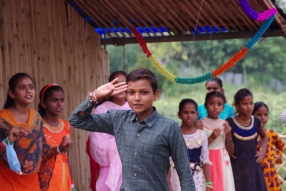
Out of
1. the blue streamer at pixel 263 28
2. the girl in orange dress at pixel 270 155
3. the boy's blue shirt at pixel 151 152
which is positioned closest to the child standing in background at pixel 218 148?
the girl in orange dress at pixel 270 155

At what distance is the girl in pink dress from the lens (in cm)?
597

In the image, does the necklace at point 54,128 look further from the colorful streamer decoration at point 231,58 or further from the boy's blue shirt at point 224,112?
the boy's blue shirt at point 224,112

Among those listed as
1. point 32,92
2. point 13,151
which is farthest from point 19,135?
point 32,92

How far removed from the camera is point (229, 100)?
20.4 m

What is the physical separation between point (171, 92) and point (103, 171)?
16.2 meters

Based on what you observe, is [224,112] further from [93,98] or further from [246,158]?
[93,98]

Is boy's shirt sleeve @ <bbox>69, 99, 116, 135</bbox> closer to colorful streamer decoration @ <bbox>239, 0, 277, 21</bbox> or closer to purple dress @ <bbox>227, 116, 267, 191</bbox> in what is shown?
colorful streamer decoration @ <bbox>239, 0, 277, 21</bbox>

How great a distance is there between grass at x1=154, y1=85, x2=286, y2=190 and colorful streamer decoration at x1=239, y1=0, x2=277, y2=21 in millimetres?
7153

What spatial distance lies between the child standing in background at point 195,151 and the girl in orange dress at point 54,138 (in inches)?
48.7

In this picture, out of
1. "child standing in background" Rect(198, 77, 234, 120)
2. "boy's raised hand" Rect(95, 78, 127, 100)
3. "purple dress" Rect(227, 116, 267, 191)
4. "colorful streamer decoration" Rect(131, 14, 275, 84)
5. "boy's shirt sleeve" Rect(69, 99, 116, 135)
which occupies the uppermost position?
"colorful streamer decoration" Rect(131, 14, 275, 84)

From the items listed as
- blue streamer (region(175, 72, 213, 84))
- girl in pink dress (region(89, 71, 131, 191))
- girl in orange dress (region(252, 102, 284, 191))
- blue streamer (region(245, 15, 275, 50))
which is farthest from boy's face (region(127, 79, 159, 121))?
girl in orange dress (region(252, 102, 284, 191))

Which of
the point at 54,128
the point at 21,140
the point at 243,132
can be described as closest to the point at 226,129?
the point at 243,132

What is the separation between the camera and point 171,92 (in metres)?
22.3

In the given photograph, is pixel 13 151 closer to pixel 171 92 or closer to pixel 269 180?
pixel 269 180
